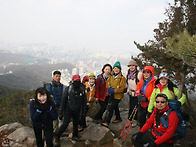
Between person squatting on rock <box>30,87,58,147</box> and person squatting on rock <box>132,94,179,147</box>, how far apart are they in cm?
152

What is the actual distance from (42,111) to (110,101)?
6.18ft

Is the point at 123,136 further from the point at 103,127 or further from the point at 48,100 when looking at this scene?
the point at 48,100

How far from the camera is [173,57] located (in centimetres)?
525

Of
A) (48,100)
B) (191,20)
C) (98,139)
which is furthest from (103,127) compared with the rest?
(191,20)

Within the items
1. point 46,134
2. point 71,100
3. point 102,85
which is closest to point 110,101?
point 102,85

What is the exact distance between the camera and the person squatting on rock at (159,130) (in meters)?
1.97

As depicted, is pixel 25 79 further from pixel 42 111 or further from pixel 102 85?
pixel 42 111

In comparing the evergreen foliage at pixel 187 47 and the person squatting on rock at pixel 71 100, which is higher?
the evergreen foliage at pixel 187 47

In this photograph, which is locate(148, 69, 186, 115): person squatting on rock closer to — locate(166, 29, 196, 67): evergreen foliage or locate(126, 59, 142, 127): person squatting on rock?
locate(166, 29, 196, 67): evergreen foliage

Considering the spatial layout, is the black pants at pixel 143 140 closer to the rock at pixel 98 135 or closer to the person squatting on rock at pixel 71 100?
the rock at pixel 98 135

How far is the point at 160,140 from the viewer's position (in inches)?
78.9

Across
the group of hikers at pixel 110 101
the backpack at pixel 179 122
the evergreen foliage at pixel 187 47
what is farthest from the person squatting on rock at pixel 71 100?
the evergreen foliage at pixel 187 47

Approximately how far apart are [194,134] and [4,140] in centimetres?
502

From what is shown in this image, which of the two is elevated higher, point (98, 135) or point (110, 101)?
point (110, 101)
